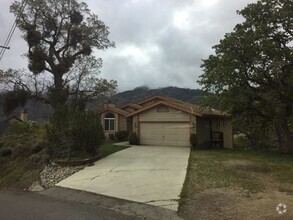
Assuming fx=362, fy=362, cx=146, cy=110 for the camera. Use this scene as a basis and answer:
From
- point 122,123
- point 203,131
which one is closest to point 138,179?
point 203,131

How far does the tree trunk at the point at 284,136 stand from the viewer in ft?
73.2

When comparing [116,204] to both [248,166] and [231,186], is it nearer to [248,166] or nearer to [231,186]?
[231,186]

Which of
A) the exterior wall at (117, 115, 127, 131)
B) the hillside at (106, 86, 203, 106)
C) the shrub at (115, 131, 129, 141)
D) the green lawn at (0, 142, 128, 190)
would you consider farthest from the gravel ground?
the hillside at (106, 86, 203, 106)

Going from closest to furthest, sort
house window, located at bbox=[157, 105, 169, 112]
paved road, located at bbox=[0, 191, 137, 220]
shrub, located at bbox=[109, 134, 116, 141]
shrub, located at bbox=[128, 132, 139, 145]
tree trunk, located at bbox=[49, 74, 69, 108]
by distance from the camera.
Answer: paved road, located at bbox=[0, 191, 137, 220] < house window, located at bbox=[157, 105, 169, 112] < shrub, located at bbox=[128, 132, 139, 145] < shrub, located at bbox=[109, 134, 116, 141] < tree trunk, located at bbox=[49, 74, 69, 108]

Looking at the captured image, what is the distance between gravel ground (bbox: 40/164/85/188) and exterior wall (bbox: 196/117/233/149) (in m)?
12.4

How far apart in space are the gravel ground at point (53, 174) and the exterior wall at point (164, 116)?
11.1m

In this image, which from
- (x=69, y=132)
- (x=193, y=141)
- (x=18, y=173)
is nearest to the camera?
(x=18, y=173)

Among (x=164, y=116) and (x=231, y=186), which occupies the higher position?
(x=164, y=116)

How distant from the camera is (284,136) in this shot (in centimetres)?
2267

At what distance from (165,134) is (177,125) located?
119cm

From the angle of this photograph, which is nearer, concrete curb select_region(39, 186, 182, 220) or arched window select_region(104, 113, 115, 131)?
concrete curb select_region(39, 186, 182, 220)

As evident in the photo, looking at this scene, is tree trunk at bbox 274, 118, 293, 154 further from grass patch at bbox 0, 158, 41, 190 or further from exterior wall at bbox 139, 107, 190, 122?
grass patch at bbox 0, 158, 41, 190

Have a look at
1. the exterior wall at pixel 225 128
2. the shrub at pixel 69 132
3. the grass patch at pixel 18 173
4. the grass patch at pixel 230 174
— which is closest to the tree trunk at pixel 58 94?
the grass patch at pixel 18 173

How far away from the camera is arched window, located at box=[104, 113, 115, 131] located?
35.1 meters
